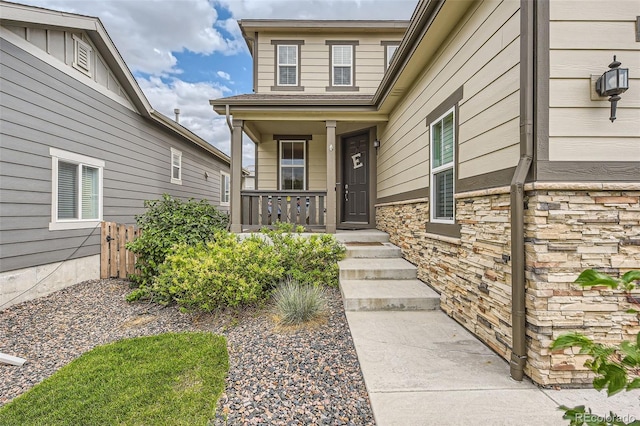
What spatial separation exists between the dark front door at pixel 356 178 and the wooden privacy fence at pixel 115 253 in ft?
16.0

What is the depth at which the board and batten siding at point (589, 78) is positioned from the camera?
85.4 inches

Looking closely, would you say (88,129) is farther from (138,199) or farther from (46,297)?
(46,297)

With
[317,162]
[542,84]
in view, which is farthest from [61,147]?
[542,84]

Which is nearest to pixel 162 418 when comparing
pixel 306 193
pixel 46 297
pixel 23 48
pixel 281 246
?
pixel 281 246

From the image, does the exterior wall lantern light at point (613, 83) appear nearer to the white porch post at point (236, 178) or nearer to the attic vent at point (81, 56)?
the white porch post at point (236, 178)

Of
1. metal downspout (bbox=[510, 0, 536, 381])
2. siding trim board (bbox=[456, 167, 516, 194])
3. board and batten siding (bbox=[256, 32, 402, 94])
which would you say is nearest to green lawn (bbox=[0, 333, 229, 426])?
metal downspout (bbox=[510, 0, 536, 381])

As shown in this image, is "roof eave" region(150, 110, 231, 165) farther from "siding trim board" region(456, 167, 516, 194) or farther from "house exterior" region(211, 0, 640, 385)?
"siding trim board" region(456, 167, 516, 194)

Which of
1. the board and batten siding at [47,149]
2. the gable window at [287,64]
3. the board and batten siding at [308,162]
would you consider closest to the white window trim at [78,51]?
the board and batten siding at [47,149]

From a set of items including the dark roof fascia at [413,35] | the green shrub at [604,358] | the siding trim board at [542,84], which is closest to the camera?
the green shrub at [604,358]

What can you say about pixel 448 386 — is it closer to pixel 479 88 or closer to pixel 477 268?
pixel 477 268

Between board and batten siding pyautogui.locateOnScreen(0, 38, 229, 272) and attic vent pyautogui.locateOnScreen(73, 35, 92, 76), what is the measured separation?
310 mm

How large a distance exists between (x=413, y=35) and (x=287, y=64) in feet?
16.1

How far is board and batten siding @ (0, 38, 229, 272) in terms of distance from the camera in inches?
165

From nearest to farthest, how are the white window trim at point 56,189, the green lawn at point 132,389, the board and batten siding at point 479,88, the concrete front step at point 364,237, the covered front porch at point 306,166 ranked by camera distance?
the green lawn at point 132,389
the board and batten siding at point 479,88
the white window trim at point 56,189
the concrete front step at point 364,237
the covered front porch at point 306,166
